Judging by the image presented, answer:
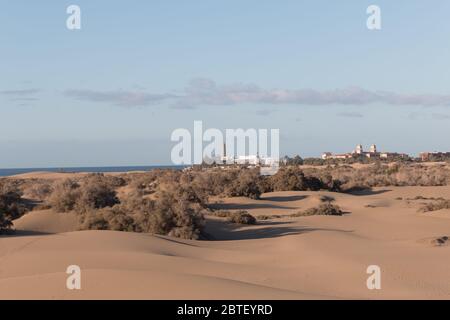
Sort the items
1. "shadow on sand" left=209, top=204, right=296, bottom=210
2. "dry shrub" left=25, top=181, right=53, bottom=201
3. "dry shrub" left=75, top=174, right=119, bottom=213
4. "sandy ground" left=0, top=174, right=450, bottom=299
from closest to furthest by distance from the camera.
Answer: "sandy ground" left=0, top=174, right=450, bottom=299
"dry shrub" left=75, top=174, right=119, bottom=213
"shadow on sand" left=209, top=204, right=296, bottom=210
"dry shrub" left=25, top=181, right=53, bottom=201

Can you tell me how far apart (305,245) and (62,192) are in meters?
11.3

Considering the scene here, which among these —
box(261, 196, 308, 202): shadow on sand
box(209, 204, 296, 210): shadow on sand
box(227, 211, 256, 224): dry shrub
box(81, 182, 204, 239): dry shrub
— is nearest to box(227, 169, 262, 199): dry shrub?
box(261, 196, 308, 202): shadow on sand

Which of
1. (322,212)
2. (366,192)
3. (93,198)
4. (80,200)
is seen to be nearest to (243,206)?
(322,212)

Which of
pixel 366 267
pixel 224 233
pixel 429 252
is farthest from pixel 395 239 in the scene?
pixel 366 267

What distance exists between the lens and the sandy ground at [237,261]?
910 centimetres

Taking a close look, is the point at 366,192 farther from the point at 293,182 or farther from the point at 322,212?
the point at 322,212

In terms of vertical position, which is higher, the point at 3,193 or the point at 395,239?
the point at 3,193

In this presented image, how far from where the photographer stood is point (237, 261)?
45.9 feet

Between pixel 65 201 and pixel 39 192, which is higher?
pixel 65 201

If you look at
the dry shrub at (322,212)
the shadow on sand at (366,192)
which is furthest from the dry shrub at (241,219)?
the shadow on sand at (366,192)

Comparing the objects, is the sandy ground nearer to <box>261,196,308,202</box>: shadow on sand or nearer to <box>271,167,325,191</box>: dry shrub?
<box>261,196,308,202</box>: shadow on sand

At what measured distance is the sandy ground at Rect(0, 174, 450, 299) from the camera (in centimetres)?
910

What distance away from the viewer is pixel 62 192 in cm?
2366
